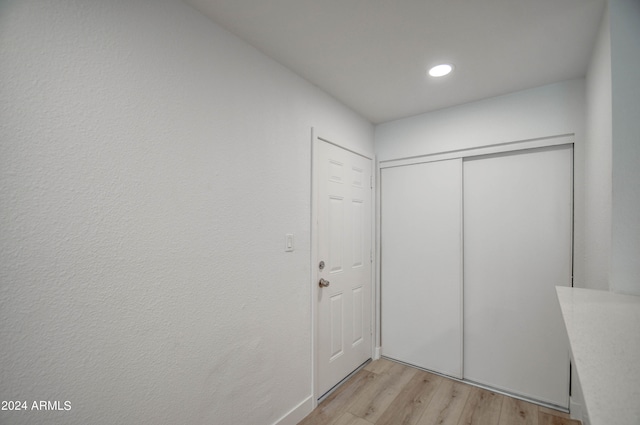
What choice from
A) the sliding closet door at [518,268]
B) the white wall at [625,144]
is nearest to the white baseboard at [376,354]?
the sliding closet door at [518,268]

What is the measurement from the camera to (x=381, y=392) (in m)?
2.28

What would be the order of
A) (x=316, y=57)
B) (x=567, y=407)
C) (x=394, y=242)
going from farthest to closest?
(x=394, y=242) → (x=567, y=407) → (x=316, y=57)

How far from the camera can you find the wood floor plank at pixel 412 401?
196 cm

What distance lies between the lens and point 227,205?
1.54 meters

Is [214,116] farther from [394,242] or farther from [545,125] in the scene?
[545,125]

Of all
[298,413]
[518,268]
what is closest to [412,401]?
[298,413]

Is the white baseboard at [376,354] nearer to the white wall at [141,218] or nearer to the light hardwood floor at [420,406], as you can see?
the light hardwood floor at [420,406]

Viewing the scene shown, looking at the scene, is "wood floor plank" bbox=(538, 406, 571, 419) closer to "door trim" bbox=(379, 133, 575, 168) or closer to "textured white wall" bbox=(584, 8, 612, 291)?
"textured white wall" bbox=(584, 8, 612, 291)

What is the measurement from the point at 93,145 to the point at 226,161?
0.60 metres

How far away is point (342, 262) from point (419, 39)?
1696mm

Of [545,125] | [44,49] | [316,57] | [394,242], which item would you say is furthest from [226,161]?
[545,125]

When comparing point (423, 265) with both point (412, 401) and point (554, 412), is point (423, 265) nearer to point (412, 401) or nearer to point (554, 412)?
point (412, 401)

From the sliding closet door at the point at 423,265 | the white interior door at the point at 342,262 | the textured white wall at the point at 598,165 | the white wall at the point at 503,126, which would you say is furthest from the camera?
the sliding closet door at the point at 423,265

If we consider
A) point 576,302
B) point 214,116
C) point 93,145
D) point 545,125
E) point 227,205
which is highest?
point 545,125
